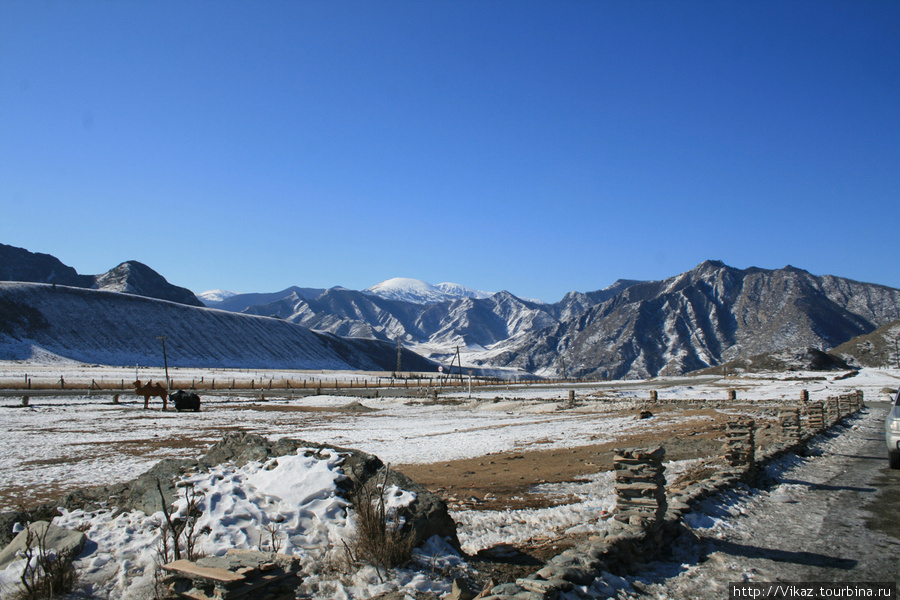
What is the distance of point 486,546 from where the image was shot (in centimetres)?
818

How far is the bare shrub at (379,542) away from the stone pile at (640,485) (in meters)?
3.58

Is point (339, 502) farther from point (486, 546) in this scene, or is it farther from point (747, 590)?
point (747, 590)

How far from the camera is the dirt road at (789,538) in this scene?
6898 mm

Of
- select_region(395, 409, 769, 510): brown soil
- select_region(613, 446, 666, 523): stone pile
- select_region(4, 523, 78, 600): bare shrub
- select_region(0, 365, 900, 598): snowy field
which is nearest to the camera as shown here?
select_region(4, 523, 78, 600): bare shrub

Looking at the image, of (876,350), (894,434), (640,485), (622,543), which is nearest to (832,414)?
(894,434)

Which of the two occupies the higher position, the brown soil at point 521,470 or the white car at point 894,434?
the white car at point 894,434

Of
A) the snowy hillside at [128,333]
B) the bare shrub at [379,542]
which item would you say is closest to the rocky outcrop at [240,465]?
the bare shrub at [379,542]

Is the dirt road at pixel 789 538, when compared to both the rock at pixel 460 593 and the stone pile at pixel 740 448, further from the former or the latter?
the rock at pixel 460 593

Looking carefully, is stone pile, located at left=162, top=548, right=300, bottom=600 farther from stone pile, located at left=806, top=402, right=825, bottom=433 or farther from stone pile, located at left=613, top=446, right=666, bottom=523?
stone pile, located at left=806, top=402, right=825, bottom=433

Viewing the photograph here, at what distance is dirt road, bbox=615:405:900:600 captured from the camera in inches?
272

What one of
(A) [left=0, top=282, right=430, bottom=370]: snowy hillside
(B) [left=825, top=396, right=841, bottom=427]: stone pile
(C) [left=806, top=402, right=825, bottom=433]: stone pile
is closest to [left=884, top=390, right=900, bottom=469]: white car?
(C) [left=806, top=402, right=825, bottom=433]: stone pile

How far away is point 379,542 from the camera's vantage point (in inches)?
254

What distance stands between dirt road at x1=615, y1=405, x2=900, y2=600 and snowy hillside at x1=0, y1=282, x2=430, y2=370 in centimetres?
13845

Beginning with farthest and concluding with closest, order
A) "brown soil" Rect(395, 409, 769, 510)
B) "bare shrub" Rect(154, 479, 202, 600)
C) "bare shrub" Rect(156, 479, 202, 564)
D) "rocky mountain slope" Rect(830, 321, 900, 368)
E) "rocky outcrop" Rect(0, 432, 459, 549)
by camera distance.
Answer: "rocky mountain slope" Rect(830, 321, 900, 368)
"brown soil" Rect(395, 409, 769, 510)
"rocky outcrop" Rect(0, 432, 459, 549)
"bare shrub" Rect(156, 479, 202, 564)
"bare shrub" Rect(154, 479, 202, 600)
